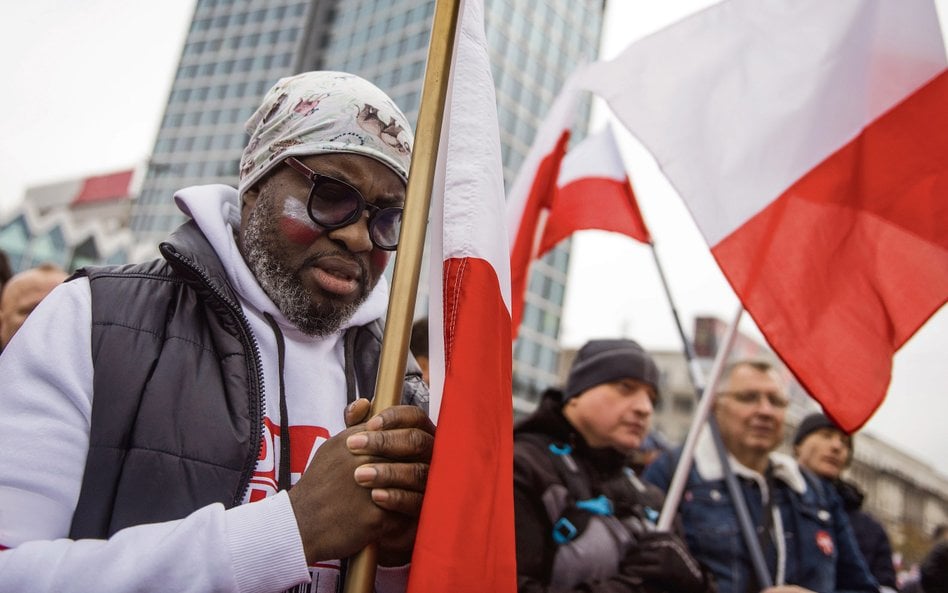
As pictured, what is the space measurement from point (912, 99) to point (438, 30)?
73.9 inches

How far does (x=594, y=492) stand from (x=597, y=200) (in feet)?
6.02

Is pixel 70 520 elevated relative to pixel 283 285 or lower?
lower

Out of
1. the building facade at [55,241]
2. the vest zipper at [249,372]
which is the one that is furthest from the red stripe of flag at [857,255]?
the building facade at [55,241]

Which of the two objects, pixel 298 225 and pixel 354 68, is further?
pixel 354 68

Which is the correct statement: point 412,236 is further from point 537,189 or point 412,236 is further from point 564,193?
point 564,193

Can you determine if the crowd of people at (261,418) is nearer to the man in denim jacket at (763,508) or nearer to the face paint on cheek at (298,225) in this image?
the face paint on cheek at (298,225)

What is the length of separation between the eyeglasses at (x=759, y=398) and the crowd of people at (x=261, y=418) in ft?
4.20

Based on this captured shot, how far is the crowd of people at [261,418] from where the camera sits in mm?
1062

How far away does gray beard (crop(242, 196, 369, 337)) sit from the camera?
5.08ft

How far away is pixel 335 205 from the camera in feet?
5.08

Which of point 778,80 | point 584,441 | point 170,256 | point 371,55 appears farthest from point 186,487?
point 371,55

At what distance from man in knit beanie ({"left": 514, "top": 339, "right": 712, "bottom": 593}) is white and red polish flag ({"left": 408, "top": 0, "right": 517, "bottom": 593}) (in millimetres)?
1044

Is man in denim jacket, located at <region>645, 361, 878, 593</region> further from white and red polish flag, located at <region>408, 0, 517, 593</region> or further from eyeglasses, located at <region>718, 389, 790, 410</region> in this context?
white and red polish flag, located at <region>408, 0, 517, 593</region>

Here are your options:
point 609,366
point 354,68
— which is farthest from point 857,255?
point 354,68
